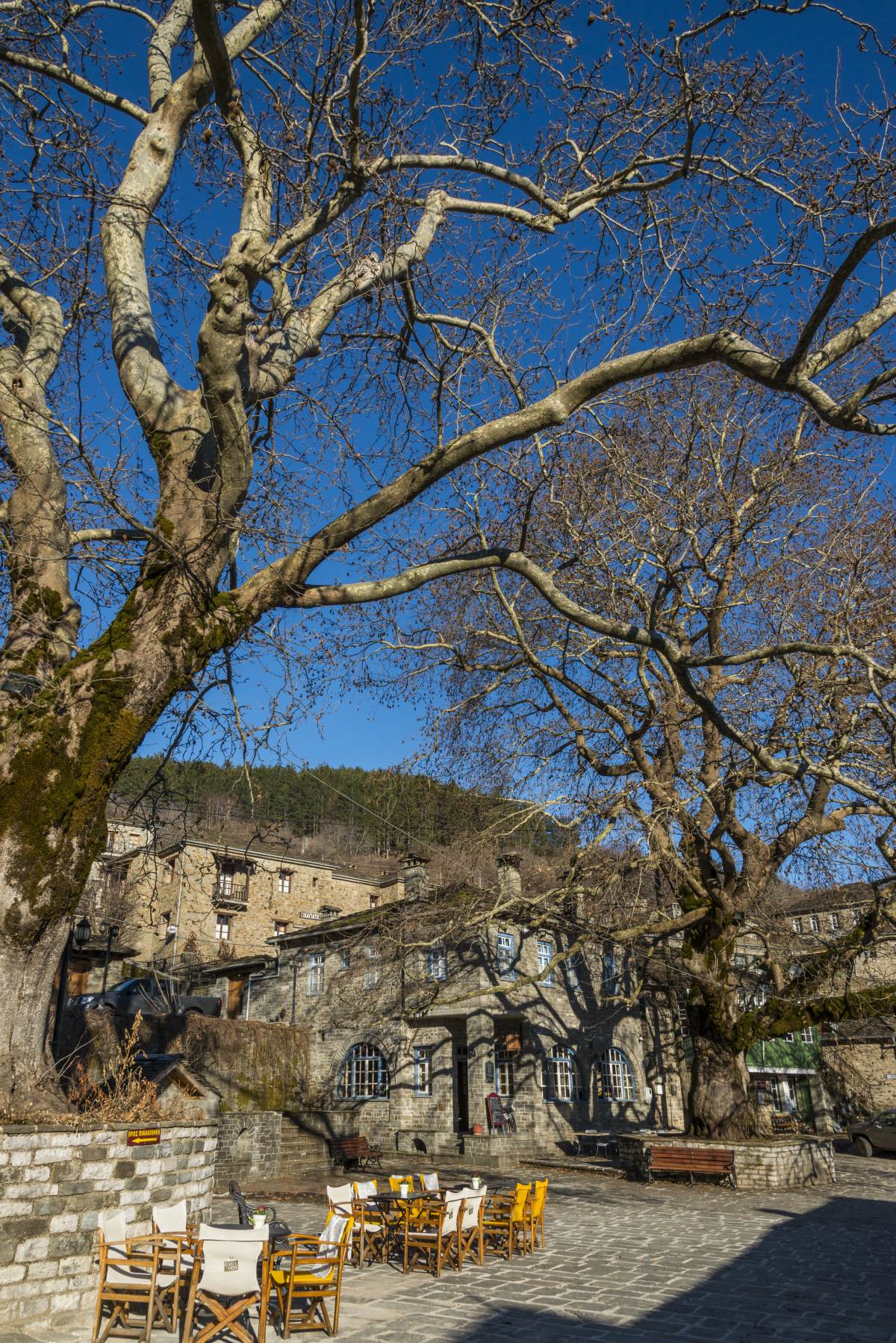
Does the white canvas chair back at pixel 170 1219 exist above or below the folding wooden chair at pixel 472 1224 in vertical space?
above

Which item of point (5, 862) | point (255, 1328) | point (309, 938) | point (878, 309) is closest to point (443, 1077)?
point (309, 938)

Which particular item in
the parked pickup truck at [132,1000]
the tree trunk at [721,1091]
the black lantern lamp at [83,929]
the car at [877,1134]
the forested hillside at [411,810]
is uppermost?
the forested hillside at [411,810]

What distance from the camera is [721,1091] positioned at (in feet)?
55.7

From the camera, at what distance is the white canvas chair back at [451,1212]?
9078 millimetres

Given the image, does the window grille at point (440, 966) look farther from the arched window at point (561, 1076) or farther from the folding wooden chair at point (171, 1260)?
the folding wooden chair at point (171, 1260)

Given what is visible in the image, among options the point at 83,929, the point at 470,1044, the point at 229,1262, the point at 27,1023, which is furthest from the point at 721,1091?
the point at 27,1023

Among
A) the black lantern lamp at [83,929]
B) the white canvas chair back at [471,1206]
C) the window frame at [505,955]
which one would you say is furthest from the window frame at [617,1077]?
the white canvas chair back at [471,1206]

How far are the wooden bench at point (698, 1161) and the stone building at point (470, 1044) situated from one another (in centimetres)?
→ 603

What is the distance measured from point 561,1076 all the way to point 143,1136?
21.7 meters

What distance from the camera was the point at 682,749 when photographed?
52.2 ft

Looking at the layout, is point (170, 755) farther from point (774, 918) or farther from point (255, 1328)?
point (774, 918)

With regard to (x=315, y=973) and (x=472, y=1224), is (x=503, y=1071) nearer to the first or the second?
(x=315, y=973)

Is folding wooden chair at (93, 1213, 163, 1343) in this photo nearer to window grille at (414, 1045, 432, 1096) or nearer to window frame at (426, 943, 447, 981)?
window frame at (426, 943, 447, 981)

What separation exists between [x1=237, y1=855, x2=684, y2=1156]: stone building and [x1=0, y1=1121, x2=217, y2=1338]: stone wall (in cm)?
1596
